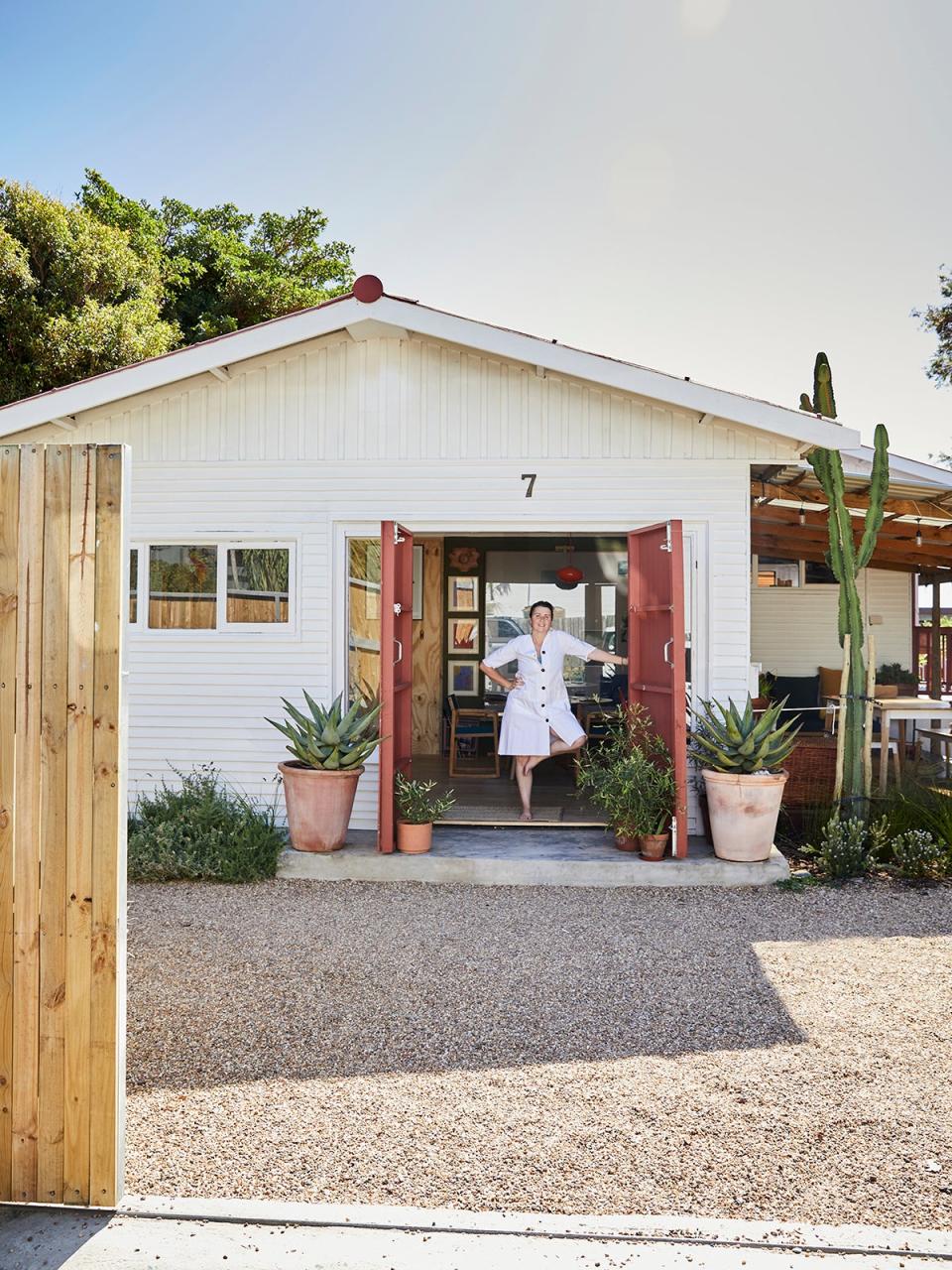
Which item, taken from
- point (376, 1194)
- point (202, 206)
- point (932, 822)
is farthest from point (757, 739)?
point (202, 206)

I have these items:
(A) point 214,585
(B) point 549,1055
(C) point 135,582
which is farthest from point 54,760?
(C) point 135,582

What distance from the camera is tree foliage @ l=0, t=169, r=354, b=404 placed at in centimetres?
1741

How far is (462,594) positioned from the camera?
1310 centimetres

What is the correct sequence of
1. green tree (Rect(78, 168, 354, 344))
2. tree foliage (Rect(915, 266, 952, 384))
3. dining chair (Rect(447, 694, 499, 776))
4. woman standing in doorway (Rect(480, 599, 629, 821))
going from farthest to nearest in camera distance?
green tree (Rect(78, 168, 354, 344)) → tree foliage (Rect(915, 266, 952, 384)) → dining chair (Rect(447, 694, 499, 776)) → woman standing in doorway (Rect(480, 599, 629, 821))

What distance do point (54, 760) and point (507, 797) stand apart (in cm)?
648

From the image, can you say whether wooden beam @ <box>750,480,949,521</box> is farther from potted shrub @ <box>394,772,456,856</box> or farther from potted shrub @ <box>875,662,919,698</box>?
potted shrub @ <box>394,772,456,856</box>

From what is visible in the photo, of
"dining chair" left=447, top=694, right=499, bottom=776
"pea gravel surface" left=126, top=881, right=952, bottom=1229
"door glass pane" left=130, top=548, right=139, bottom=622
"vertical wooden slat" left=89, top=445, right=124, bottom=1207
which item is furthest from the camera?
"dining chair" left=447, top=694, right=499, bottom=776

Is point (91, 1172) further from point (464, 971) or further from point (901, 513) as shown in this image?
point (901, 513)

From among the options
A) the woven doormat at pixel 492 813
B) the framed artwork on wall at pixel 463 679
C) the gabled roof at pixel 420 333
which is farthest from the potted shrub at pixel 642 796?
the framed artwork on wall at pixel 463 679

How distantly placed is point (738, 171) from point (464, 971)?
994cm

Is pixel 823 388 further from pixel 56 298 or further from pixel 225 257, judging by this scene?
pixel 225 257

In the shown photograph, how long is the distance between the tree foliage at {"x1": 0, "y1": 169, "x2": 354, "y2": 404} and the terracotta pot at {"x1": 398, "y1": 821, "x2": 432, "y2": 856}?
557 inches

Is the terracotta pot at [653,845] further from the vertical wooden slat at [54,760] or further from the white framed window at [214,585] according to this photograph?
the vertical wooden slat at [54,760]

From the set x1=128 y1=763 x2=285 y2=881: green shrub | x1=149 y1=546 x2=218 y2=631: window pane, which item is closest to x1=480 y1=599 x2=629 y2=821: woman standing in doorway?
x1=128 y1=763 x2=285 y2=881: green shrub
